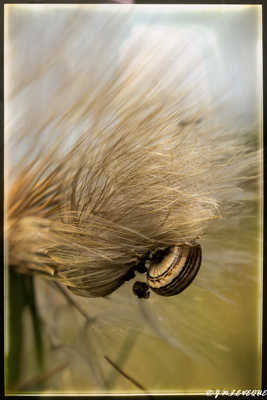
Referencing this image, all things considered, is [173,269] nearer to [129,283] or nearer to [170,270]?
[170,270]

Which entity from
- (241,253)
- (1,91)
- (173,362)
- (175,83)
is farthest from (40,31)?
(173,362)

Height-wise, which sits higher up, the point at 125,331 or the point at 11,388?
the point at 125,331

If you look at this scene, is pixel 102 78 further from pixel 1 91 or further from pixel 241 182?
pixel 241 182

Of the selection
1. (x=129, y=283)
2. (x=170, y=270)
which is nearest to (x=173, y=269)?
(x=170, y=270)
